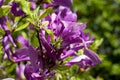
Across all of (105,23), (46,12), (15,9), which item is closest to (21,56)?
(15,9)

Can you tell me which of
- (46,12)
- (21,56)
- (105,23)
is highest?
(46,12)

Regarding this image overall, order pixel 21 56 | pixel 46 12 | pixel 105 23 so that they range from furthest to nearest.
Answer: pixel 105 23, pixel 21 56, pixel 46 12

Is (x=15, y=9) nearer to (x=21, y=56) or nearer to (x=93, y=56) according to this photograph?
(x=21, y=56)

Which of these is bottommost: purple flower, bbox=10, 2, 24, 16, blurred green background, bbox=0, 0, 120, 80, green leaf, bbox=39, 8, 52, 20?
blurred green background, bbox=0, 0, 120, 80

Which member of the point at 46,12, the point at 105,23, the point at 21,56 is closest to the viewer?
the point at 46,12

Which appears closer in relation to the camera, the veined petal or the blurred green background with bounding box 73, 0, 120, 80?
the veined petal

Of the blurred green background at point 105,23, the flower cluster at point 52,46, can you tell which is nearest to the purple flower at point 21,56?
the flower cluster at point 52,46

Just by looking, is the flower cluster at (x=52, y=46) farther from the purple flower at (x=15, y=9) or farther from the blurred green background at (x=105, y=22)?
the blurred green background at (x=105, y=22)

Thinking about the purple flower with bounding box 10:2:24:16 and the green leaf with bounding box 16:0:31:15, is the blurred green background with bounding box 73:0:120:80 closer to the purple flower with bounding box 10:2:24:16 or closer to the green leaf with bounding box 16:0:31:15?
the purple flower with bounding box 10:2:24:16

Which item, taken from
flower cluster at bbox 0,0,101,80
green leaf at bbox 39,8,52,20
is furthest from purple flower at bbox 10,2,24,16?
green leaf at bbox 39,8,52,20

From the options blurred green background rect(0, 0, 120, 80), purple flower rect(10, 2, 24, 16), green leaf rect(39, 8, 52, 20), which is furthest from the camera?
blurred green background rect(0, 0, 120, 80)

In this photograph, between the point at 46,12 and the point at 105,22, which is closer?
the point at 46,12
